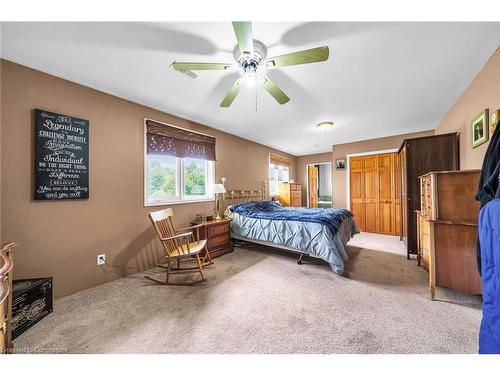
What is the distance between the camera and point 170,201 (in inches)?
118

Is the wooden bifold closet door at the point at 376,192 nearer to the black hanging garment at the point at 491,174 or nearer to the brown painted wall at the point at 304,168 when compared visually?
the brown painted wall at the point at 304,168

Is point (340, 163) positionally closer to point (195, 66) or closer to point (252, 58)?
point (252, 58)

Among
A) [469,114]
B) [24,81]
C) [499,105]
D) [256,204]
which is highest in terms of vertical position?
[24,81]

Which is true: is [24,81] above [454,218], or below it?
above

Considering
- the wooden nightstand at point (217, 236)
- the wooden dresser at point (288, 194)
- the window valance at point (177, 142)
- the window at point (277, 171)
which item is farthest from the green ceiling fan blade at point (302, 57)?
the wooden dresser at point (288, 194)

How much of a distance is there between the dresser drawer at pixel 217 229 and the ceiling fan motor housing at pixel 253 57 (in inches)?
93.5

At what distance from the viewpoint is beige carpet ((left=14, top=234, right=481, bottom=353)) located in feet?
4.33

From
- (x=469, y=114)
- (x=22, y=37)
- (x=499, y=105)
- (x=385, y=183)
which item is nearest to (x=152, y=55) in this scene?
(x=22, y=37)

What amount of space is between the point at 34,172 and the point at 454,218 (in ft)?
13.4

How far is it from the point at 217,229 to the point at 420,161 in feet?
11.0

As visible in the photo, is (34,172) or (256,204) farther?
(256,204)

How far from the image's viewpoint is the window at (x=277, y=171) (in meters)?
5.47

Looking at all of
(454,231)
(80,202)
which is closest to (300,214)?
(454,231)
